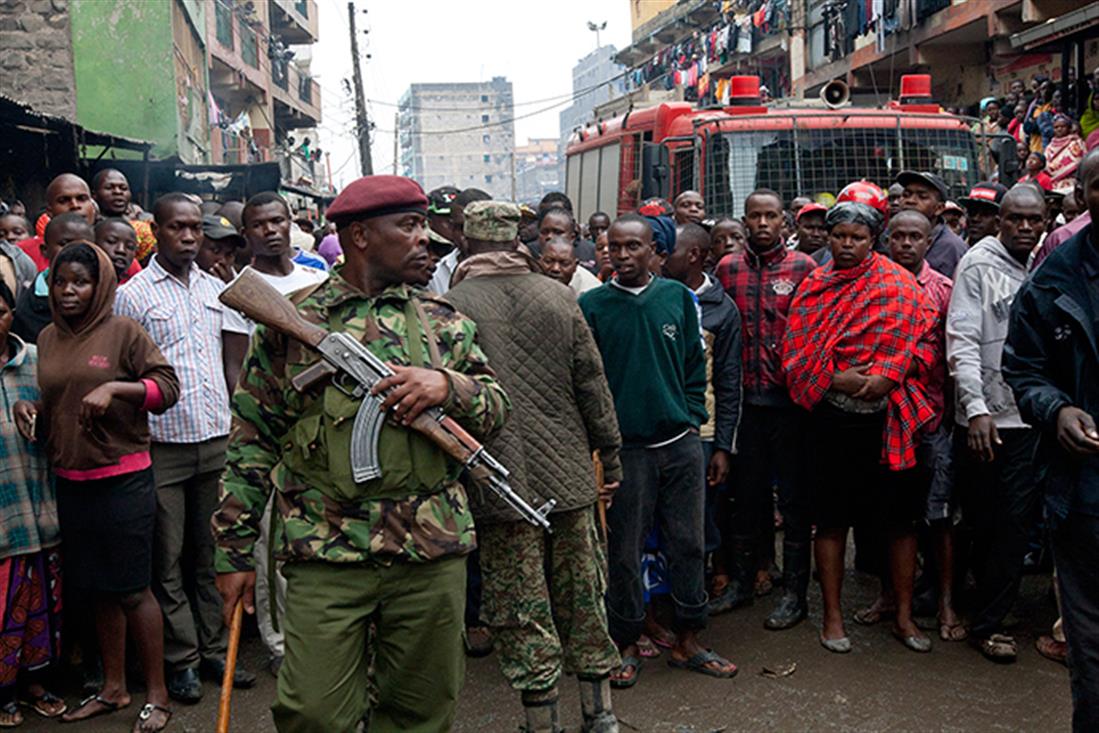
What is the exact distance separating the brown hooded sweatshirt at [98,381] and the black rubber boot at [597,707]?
201 centimetres

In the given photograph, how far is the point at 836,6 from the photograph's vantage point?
71.1ft

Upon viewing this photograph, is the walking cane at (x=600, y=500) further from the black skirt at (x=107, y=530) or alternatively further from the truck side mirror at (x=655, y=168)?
the truck side mirror at (x=655, y=168)

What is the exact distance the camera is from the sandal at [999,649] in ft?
15.9

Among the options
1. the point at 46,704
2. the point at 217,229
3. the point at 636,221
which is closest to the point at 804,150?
the point at 636,221

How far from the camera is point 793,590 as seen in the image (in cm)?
543

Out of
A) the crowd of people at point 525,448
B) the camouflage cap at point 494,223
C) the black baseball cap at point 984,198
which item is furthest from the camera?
the black baseball cap at point 984,198

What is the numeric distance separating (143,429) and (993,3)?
601 inches

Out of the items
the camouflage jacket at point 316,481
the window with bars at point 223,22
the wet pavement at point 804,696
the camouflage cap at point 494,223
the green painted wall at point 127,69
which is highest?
the window with bars at point 223,22

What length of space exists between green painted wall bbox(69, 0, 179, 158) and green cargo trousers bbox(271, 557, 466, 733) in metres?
13.5

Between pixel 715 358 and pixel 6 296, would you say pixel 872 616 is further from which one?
pixel 6 296

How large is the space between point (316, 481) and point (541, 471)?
113 cm

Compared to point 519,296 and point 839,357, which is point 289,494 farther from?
point 839,357

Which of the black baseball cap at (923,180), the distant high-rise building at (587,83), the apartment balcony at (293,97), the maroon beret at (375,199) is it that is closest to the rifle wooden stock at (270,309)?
the maroon beret at (375,199)

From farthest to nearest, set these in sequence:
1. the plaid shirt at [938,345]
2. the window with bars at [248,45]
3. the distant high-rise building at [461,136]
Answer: the distant high-rise building at [461,136] < the window with bars at [248,45] < the plaid shirt at [938,345]
